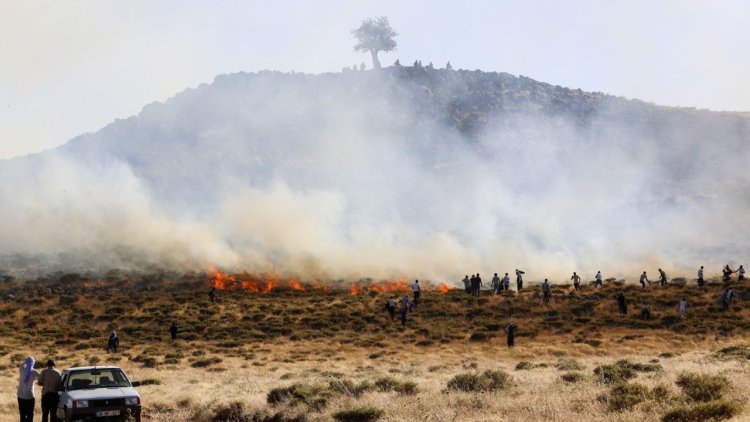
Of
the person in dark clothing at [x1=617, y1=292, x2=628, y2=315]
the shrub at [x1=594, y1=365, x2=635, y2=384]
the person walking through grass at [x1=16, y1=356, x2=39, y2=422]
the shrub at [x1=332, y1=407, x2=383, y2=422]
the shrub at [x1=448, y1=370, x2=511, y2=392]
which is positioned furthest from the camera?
the person in dark clothing at [x1=617, y1=292, x2=628, y2=315]

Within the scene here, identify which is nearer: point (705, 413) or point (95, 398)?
point (705, 413)

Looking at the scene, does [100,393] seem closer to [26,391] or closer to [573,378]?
[26,391]

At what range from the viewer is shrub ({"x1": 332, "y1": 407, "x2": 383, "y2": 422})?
46.2 feet

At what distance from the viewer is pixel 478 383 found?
1752 centimetres

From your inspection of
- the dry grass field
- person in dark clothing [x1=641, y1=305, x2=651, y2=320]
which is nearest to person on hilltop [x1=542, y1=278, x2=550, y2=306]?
the dry grass field

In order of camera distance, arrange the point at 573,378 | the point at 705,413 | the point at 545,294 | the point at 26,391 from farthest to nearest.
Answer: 1. the point at 545,294
2. the point at 573,378
3. the point at 26,391
4. the point at 705,413

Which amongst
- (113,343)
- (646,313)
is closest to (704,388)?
(646,313)

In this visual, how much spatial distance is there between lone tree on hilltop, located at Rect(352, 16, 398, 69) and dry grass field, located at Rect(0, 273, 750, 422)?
378 ft

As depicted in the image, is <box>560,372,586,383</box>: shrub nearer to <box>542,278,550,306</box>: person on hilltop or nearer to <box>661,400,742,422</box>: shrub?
<box>661,400,742,422</box>: shrub

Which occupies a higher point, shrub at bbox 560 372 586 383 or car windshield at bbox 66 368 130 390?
car windshield at bbox 66 368 130 390

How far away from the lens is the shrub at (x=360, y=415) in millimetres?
14070

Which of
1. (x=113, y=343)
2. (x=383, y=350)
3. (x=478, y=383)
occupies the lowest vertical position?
(x=383, y=350)

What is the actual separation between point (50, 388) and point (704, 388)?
1468cm

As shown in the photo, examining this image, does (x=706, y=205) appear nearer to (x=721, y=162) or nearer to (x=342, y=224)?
(x=721, y=162)
